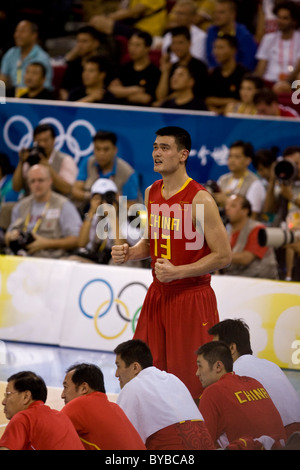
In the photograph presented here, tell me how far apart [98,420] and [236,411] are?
803mm

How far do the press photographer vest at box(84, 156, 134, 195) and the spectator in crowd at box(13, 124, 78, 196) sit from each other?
33cm

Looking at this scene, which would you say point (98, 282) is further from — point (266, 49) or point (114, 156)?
point (266, 49)

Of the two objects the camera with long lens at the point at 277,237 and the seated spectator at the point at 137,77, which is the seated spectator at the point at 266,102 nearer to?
the seated spectator at the point at 137,77

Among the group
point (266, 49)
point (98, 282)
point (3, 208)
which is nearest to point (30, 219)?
point (3, 208)

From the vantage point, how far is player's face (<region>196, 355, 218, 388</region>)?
462cm

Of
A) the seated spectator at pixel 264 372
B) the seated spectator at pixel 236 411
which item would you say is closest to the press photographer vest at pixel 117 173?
the seated spectator at pixel 264 372

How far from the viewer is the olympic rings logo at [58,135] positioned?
8.74m

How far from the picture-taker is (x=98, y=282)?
7438 millimetres

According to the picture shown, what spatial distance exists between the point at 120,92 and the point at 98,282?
2.79m

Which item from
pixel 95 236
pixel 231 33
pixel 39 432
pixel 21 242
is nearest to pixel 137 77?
pixel 231 33

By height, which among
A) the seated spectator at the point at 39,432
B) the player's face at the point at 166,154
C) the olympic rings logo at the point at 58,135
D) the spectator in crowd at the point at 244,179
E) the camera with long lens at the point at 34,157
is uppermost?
the olympic rings logo at the point at 58,135

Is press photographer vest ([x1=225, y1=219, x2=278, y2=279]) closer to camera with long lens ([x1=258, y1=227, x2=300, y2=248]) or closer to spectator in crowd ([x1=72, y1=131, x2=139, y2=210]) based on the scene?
camera with long lens ([x1=258, y1=227, x2=300, y2=248])

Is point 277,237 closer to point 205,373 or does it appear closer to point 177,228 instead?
point 177,228

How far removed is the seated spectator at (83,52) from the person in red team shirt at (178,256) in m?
5.22
